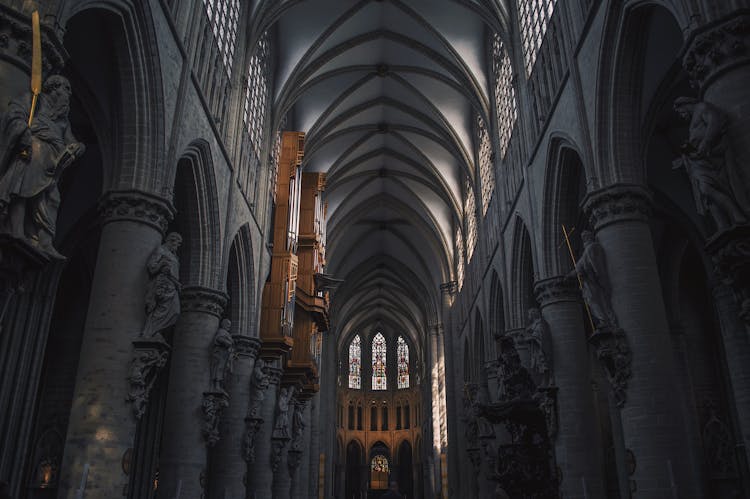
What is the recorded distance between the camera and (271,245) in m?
22.3

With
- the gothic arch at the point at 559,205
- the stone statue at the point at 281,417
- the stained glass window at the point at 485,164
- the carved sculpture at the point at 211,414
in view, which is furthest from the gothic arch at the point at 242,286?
the stained glass window at the point at 485,164

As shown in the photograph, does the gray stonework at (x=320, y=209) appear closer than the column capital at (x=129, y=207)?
Yes

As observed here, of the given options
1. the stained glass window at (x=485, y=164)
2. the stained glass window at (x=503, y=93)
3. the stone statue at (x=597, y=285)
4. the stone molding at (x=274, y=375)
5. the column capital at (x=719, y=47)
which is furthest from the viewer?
the stained glass window at (x=485, y=164)

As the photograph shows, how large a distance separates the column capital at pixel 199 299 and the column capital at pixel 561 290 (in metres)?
7.65

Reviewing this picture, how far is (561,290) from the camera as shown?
48.5 ft

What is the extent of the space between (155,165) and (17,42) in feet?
15.3

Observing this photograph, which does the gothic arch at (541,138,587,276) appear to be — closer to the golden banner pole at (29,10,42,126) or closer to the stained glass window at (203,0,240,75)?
the stained glass window at (203,0,240,75)

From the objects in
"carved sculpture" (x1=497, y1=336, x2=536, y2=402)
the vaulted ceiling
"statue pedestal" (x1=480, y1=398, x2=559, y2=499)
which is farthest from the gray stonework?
"statue pedestal" (x1=480, y1=398, x2=559, y2=499)

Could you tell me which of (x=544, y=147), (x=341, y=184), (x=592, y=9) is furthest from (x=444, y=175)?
(x=592, y=9)

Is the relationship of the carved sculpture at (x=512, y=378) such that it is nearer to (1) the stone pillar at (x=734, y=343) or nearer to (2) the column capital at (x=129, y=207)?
(1) the stone pillar at (x=734, y=343)

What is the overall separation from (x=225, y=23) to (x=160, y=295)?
30.5 feet

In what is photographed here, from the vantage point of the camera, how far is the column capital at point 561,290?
14.8 m

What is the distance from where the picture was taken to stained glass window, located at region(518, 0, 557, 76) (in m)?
15.9

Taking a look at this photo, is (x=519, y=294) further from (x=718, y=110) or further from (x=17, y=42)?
(x=17, y=42)
